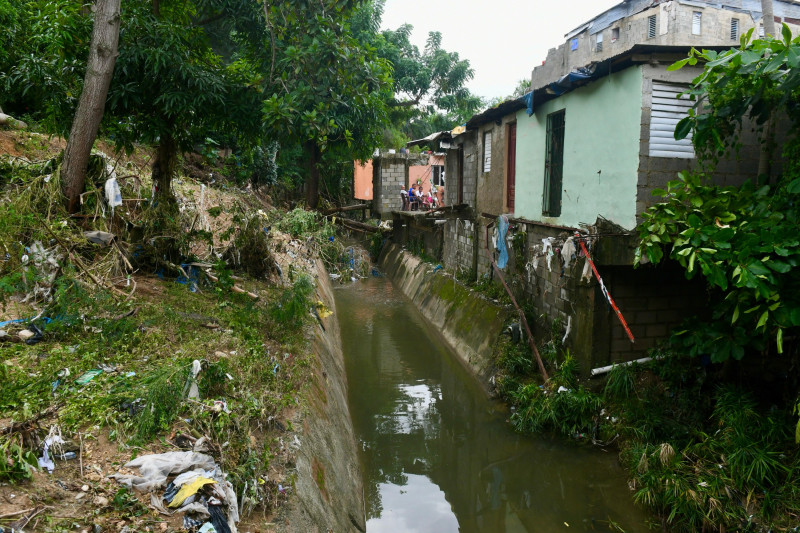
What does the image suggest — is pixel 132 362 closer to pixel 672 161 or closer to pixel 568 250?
pixel 568 250

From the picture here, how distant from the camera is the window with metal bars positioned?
9.50 metres

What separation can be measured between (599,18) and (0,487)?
25.7m

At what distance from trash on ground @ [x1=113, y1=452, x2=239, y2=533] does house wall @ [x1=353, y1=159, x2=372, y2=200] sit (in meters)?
26.6

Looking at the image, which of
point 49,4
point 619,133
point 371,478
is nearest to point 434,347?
point 371,478

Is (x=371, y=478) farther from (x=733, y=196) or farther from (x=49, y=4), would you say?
(x=49, y=4)

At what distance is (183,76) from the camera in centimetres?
766

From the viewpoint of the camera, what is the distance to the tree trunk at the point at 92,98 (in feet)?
21.9

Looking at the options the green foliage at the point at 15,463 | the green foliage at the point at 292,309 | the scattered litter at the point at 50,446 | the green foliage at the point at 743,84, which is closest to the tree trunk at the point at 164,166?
the green foliage at the point at 292,309

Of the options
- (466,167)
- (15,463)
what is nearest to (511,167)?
(466,167)

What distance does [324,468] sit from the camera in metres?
5.52

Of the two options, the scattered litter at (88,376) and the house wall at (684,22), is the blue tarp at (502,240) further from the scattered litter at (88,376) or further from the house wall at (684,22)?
the house wall at (684,22)

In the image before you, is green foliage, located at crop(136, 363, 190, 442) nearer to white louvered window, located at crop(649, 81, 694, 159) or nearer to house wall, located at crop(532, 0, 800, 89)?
white louvered window, located at crop(649, 81, 694, 159)

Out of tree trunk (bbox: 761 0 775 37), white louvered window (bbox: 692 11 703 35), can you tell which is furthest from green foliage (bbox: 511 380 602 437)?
white louvered window (bbox: 692 11 703 35)

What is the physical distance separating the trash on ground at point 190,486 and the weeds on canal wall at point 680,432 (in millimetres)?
4585
